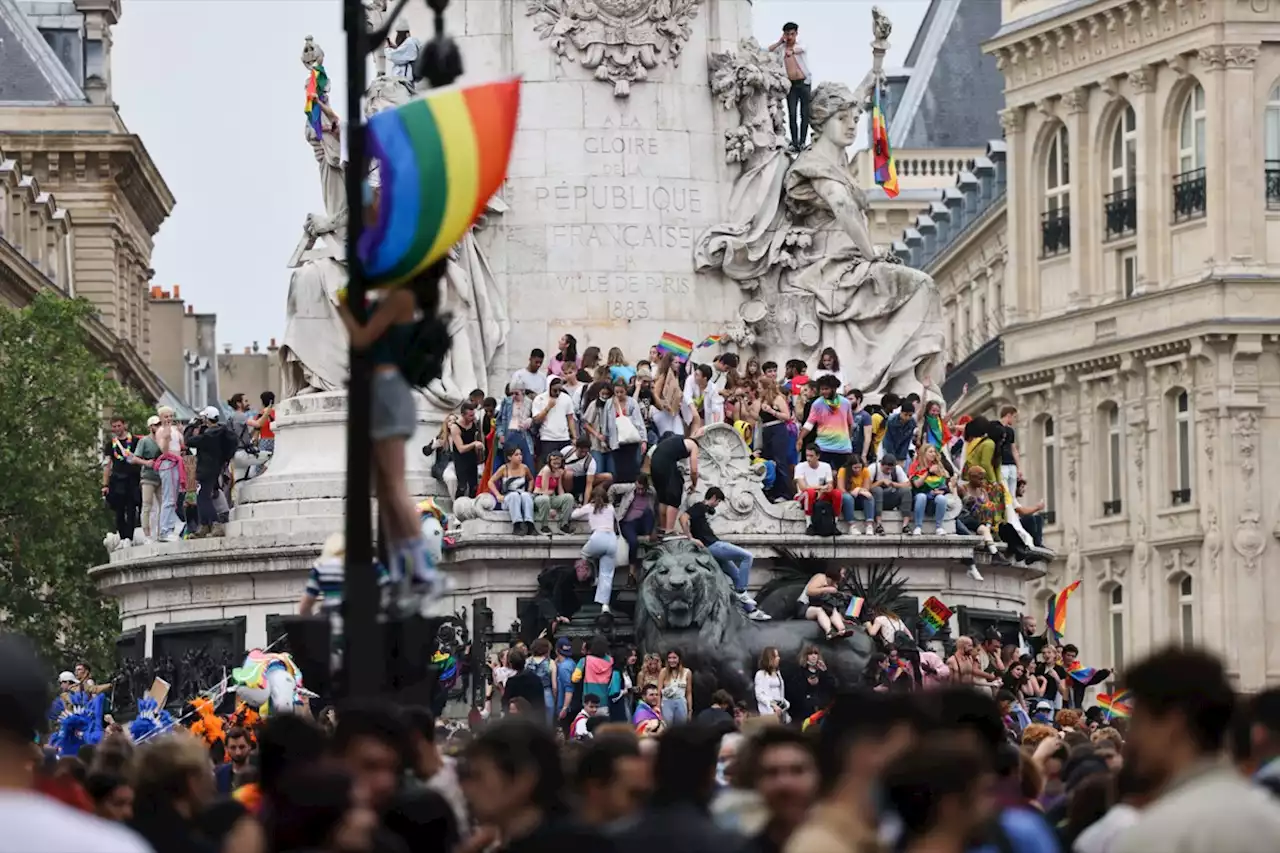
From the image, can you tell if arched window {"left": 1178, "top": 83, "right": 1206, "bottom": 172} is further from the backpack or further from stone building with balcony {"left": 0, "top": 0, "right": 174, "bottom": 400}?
the backpack

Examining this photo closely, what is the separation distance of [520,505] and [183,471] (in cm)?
542

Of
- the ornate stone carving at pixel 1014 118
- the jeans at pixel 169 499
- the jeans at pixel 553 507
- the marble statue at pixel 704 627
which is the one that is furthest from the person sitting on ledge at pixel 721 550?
the ornate stone carving at pixel 1014 118

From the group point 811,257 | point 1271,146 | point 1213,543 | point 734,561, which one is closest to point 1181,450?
point 1213,543

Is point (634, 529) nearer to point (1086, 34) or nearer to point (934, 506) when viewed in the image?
point (934, 506)

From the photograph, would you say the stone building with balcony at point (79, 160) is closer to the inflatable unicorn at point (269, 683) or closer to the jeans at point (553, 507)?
the jeans at point (553, 507)

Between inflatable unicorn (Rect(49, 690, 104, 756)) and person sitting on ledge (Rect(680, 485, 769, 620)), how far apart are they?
6.33 m

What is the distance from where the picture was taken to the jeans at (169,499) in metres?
48.2

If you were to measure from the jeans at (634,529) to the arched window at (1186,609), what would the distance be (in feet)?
132

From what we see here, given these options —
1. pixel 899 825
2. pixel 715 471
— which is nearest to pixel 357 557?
pixel 899 825

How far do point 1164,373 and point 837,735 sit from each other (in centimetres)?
6818

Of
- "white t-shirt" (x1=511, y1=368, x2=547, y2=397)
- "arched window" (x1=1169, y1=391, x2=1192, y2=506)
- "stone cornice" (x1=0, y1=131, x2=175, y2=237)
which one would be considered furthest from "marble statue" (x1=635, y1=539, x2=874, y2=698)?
"stone cornice" (x1=0, y1=131, x2=175, y2=237)

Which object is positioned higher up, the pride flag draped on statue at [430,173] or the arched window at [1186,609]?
the pride flag draped on statue at [430,173]

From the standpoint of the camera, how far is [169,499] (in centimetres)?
4816

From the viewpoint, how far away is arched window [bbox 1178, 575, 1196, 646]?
273 feet
